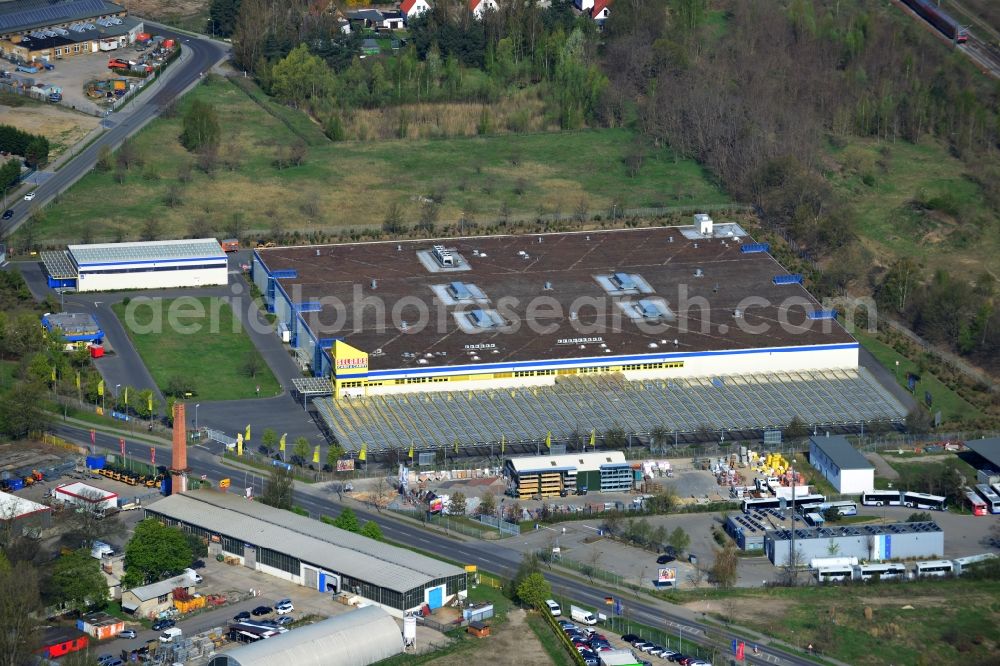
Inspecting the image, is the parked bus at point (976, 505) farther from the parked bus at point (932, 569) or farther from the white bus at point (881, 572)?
the white bus at point (881, 572)

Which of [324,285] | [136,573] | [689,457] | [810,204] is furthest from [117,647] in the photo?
[810,204]

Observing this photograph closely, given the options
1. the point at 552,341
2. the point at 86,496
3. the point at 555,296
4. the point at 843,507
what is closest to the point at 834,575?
the point at 843,507

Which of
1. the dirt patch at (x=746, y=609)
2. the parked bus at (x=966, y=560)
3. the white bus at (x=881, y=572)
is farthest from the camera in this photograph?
the parked bus at (x=966, y=560)

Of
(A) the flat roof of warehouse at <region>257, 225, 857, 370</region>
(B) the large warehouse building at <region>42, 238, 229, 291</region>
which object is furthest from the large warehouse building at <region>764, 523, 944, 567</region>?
(B) the large warehouse building at <region>42, 238, 229, 291</region>

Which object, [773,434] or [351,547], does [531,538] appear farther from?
[773,434]

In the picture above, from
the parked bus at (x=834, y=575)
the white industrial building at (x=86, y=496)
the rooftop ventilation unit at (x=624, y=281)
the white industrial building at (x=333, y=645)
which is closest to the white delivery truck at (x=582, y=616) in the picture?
the white industrial building at (x=333, y=645)
